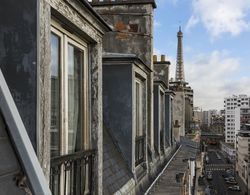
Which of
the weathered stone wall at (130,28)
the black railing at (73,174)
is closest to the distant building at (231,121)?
the weathered stone wall at (130,28)

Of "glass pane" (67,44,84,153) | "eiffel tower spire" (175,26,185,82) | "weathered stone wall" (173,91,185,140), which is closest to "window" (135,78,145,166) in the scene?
"glass pane" (67,44,84,153)

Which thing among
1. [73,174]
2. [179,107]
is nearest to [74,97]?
[73,174]

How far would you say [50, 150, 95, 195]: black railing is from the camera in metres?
3.41

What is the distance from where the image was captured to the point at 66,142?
3729 mm

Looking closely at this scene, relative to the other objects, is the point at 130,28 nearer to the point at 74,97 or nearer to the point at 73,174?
the point at 74,97

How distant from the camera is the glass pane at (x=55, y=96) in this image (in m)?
3.41

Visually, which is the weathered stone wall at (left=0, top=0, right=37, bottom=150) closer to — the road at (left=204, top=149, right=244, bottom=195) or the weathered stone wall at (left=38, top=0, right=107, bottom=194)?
the weathered stone wall at (left=38, top=0, right=107, bottom=194)

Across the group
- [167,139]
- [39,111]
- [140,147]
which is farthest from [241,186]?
[39,111]

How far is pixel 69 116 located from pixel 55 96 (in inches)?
15.0

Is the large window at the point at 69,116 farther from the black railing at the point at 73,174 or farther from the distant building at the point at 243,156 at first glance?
the distant building at the point at 243,156

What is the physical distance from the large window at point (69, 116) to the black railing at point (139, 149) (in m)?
3.44

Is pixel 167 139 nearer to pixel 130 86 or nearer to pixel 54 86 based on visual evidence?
pixel 130 86

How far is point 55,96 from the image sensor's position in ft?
11.5

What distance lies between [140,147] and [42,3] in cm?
556
